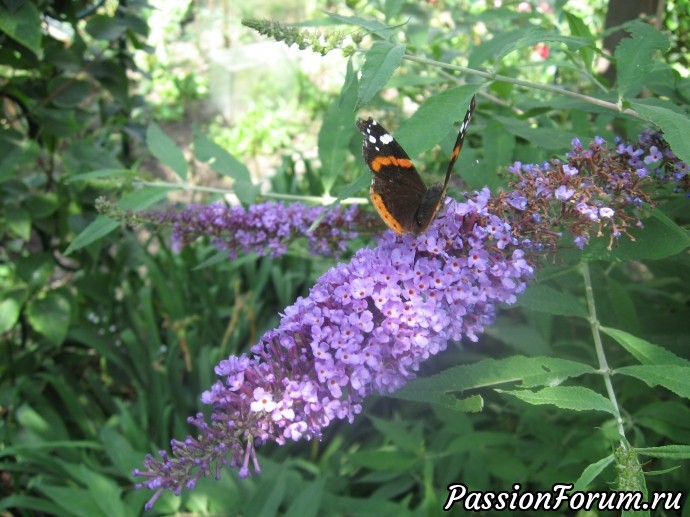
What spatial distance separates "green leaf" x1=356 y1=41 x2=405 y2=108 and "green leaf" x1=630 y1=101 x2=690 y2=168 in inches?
19.6

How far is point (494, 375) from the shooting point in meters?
1.41

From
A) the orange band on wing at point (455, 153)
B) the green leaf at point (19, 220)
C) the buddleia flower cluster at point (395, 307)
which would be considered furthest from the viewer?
the green leaf at point (19, 220)

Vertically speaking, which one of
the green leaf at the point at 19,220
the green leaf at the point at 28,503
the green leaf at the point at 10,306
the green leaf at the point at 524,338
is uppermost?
the green leaf at the point at 19,220

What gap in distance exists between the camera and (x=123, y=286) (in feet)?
11.4

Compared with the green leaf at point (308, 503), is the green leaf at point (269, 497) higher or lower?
lower

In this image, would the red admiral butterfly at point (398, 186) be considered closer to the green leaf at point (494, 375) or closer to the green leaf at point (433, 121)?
the green leaf at point (433, 121)

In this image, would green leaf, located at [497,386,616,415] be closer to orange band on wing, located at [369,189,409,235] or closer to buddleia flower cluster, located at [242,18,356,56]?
orange band on wing, located at [369,189,409,235]

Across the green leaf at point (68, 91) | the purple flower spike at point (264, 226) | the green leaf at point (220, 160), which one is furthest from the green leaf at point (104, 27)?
→ the purple flower spike at point (264, 226)

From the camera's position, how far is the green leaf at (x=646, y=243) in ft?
4.56

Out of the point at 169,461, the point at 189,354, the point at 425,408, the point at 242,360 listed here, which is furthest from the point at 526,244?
the point at 189,354

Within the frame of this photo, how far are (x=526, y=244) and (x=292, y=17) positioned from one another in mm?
7879

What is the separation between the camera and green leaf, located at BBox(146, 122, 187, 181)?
2.19m

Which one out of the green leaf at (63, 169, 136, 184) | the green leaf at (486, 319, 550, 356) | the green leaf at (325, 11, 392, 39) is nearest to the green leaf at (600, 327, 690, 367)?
the green leaf at (486, 319, 550, 356)

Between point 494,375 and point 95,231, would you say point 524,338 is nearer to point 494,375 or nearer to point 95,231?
point 494,375
